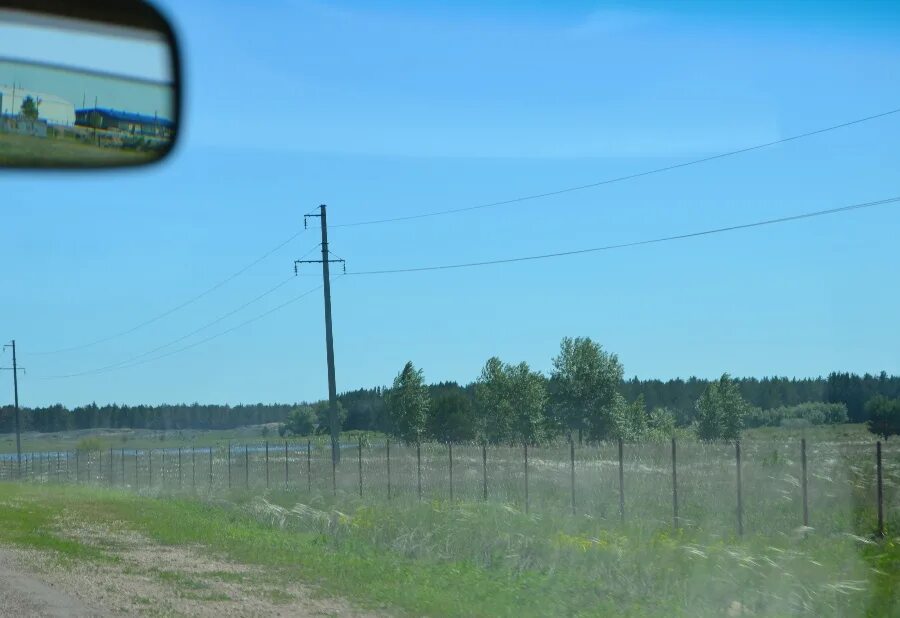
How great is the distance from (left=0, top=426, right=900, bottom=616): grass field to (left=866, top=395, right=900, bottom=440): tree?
0.59 m

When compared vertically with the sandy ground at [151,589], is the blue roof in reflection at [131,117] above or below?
above

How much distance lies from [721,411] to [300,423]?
5193cm

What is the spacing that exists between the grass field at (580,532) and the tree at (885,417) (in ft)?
1.92

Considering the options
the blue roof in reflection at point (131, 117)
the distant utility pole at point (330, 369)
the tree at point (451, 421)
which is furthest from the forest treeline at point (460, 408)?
the blue roof in reflection at point (131, 117)

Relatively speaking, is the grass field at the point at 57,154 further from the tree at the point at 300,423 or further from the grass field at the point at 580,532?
the tree at the point at 300,423

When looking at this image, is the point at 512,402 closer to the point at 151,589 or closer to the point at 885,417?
the point at 885,417

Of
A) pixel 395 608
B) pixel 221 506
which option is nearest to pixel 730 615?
pixel 395 608

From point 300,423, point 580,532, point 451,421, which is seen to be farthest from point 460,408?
point 580,532

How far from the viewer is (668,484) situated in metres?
27.2

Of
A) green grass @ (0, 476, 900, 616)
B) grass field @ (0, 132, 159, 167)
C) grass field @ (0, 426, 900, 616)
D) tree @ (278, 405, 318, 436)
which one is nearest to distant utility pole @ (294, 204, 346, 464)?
grass field @ (0, 426, 900, 616)

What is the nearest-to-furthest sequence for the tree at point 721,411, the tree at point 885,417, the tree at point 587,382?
the tree at point 885,417 < the tree at point 721,411 < the tree at point 587,382

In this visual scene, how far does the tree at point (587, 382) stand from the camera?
233 feet

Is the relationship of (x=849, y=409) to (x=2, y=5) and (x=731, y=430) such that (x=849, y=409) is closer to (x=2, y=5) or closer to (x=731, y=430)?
(x=731, y=430)

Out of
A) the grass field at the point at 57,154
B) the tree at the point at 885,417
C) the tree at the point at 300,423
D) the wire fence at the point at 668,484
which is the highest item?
the grass field at the point at 57,154
